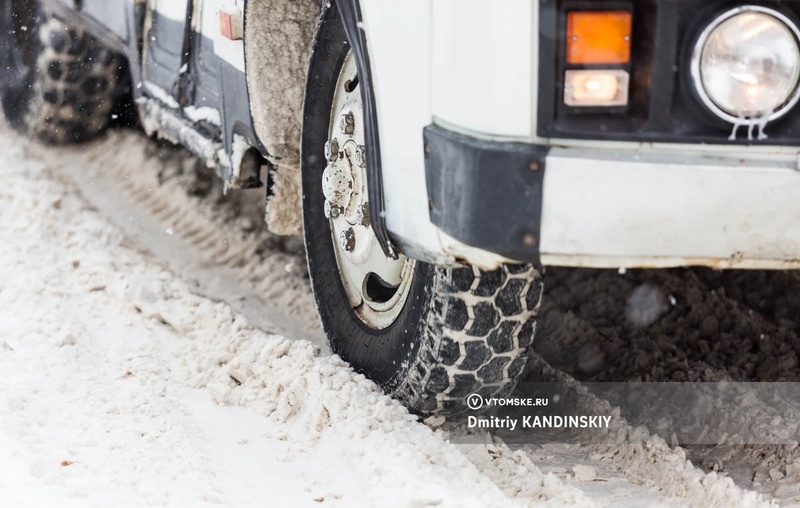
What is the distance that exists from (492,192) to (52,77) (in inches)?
149

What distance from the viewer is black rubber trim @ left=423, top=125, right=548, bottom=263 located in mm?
1925

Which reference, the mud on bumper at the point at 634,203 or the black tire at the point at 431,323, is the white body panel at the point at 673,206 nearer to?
the mud on bumper at the point at 634,203

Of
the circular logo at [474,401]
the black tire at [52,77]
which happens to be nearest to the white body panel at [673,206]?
the circular logo at [474,401]

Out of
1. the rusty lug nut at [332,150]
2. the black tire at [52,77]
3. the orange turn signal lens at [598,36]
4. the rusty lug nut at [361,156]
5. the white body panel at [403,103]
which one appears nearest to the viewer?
the orange turn signal lens at [598,36]

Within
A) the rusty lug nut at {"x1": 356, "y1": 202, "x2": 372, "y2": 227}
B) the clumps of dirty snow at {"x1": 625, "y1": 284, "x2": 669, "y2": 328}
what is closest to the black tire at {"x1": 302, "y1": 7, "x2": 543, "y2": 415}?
the rusty lug nut at {"x1": 356, "y1": 202, "x2": 372, "y2": 227}

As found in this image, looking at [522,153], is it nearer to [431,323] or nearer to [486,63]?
[486,63]

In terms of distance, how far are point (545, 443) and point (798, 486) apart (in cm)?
64

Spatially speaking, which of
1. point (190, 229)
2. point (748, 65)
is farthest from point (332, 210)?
point (190, 229)

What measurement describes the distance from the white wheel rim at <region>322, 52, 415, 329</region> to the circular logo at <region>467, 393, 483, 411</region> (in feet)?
0.94

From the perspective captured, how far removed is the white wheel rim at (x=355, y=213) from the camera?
264 cm

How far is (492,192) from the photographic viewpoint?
6.40 feet

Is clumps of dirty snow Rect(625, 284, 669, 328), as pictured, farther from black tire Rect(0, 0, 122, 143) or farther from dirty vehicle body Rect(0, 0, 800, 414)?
black tire Rect(0, 0, 122, 143)

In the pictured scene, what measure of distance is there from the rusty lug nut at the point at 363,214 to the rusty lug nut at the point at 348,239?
0.28ft

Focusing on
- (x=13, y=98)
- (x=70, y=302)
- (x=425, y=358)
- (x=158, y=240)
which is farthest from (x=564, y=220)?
(x=13, y=98)
